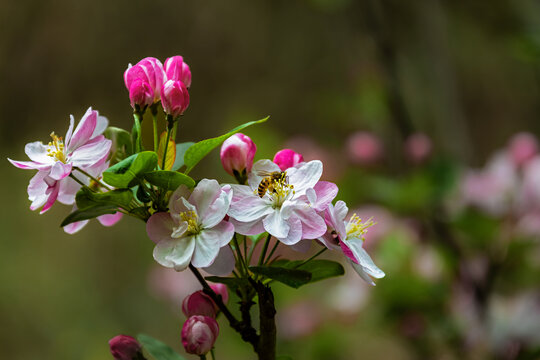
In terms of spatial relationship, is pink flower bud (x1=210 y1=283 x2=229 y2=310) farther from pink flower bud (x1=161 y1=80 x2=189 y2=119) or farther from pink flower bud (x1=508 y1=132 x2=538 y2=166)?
pink flower bud (x1=508 y1=132 x2=538 y2=166)

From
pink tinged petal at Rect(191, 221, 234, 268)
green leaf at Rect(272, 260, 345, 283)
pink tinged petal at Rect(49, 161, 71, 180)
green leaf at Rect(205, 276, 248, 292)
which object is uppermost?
pink tinged petal at Rect(49, 161, 71, 180)

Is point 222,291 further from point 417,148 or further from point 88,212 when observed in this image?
point 417,148

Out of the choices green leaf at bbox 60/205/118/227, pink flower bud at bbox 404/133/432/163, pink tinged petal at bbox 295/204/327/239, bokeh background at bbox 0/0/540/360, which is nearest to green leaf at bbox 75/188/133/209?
green leaf at bbox 60/205/118/227

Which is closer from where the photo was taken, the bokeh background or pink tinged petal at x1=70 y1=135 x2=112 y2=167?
pink tinged petal at x1=70 y1=135 x2=112 y2=167

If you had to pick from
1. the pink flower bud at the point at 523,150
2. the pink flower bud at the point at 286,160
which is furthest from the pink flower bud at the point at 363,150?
the pink flower bud at the point at 286,160

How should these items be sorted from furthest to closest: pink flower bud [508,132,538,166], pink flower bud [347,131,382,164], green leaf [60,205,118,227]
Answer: pink flower bud [347,131,382,164], pink flower bud [508,132,538,166], green leaf [60,205,118,227]

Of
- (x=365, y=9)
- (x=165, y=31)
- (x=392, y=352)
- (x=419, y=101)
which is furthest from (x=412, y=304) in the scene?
(x=165, y=31)

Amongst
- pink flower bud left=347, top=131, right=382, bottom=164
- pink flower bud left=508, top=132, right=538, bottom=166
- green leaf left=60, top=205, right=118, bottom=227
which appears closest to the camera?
green leaf left=60, top=205, right=118, bottom=227

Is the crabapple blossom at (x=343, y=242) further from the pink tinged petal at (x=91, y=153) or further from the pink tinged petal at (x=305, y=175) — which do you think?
the pink tinged petal at (x=91, y=153)
